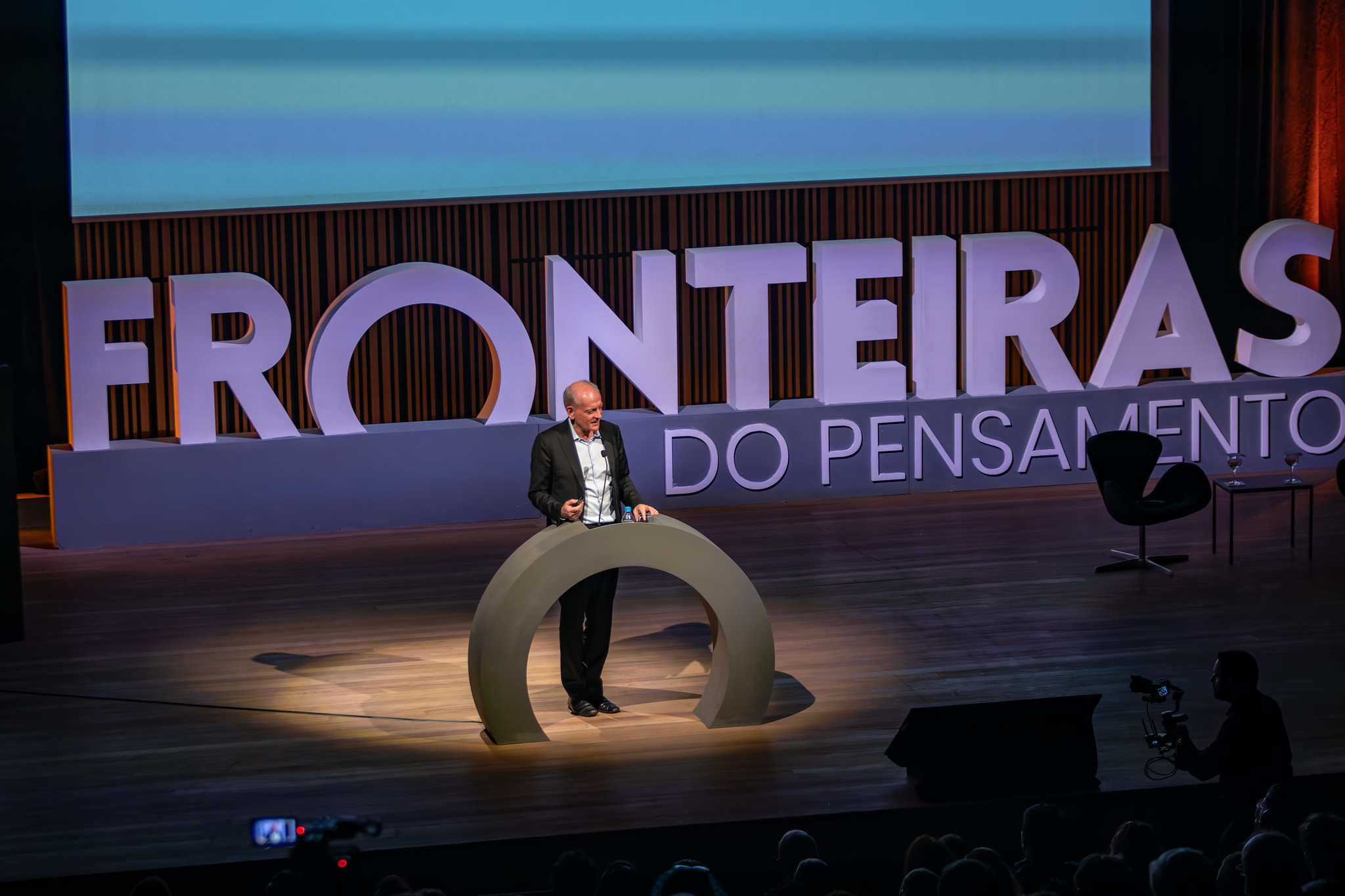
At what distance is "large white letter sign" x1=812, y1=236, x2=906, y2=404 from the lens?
10523 millimetres

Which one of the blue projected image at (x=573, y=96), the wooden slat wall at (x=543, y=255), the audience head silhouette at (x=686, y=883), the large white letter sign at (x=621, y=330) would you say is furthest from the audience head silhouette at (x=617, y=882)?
the blue projected image at (x=573, y=96)

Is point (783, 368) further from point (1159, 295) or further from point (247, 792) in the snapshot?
point (247, 792)

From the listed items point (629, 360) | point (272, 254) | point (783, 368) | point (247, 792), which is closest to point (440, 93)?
point (272, 254)

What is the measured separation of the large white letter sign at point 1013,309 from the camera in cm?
1070

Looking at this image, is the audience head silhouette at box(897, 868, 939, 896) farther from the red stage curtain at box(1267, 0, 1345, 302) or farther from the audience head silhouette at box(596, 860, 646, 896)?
the red stage curtain at box(1267, 0, 1345, 302)

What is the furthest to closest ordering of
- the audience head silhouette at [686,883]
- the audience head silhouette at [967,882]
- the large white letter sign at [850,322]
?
1. the large white letter sign at [850,322]
2. the audience head silhouette at [686,883]
3. the audience head silhouette at [967,882]

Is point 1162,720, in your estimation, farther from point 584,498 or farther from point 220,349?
point 220,349

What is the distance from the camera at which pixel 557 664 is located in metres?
7.14

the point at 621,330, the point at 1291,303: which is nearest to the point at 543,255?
the point at 621,330

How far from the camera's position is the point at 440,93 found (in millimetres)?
10289

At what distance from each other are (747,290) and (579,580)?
4831 millimetres

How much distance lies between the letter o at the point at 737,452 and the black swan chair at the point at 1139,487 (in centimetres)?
245

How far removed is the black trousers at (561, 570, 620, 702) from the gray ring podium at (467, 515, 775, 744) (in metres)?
0.27

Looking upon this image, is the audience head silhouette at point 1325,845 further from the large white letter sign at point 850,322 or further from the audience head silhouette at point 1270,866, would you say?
the large white letter sign at point 850,322
